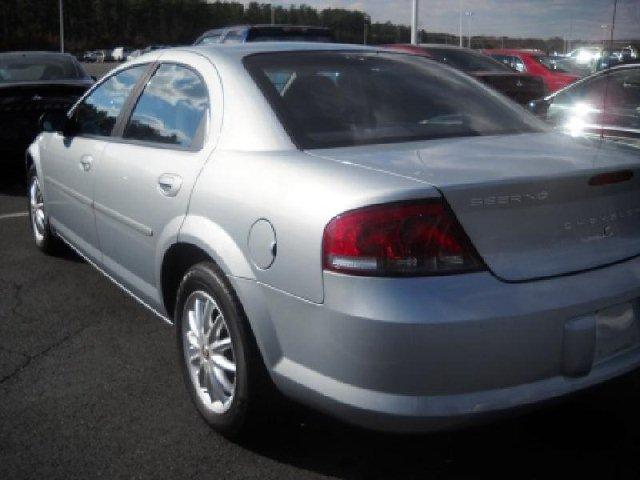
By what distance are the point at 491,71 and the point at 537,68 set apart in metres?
3.14

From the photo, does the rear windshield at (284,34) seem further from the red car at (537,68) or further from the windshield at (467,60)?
the red car at (537,68)

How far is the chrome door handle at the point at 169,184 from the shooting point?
302cm

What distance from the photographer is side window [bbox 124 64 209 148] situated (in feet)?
10.3

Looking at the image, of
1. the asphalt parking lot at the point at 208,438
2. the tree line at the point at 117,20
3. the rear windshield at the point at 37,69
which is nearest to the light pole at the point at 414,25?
the rear windshield at the point at 37,69

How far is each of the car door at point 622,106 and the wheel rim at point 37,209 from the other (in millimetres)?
4086

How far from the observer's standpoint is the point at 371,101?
3.08 metres

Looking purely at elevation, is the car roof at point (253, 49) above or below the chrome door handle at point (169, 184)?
above

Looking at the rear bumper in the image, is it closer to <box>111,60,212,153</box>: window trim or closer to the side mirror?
<box>111,60,212,153</box>: window trim

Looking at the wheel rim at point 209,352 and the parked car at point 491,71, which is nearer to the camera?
the wheel rim at point 209,352

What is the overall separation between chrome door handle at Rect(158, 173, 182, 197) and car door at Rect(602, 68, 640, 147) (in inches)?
124

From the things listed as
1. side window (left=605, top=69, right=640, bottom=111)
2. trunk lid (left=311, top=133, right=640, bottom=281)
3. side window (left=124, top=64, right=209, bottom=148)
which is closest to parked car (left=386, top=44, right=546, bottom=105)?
Result: side window (left=605, top=69, right=640, bottom=111)

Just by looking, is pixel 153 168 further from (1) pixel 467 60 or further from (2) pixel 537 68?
(2) pixel 537 68

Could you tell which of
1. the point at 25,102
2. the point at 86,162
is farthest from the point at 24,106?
the point at 86,162

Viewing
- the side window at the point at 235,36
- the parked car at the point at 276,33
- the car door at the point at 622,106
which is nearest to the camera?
the car door at the point at 622,106
